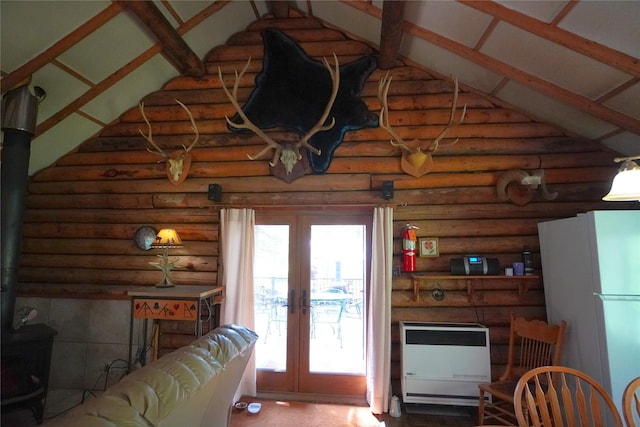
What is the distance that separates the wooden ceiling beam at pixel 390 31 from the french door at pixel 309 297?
181 cm

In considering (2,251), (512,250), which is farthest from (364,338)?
(2,251)

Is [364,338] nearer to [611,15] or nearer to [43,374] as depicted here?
[43,374]

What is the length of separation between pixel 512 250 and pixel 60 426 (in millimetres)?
3860

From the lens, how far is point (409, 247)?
11.5 feet

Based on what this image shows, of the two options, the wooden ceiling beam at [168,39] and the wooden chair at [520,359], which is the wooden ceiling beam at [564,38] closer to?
the wooden chair at [520,359]

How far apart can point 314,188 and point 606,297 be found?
9.14ft

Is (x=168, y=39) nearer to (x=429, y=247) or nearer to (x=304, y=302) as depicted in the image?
(x=304, y=302)

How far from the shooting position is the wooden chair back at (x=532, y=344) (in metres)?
2.92

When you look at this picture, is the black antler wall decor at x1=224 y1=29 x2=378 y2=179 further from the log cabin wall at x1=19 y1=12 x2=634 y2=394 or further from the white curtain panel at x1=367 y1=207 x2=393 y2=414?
the white curtain panel at x1=367 y1=207 x2=393 y2=414

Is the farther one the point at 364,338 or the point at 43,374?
the point at 364,338

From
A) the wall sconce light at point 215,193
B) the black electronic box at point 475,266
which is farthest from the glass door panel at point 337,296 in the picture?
the wall sconce light at point 215,193

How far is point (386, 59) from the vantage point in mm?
3723

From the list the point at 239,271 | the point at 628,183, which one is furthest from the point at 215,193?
the point at 628,183

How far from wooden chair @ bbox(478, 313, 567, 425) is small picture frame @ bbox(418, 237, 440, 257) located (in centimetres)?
95
